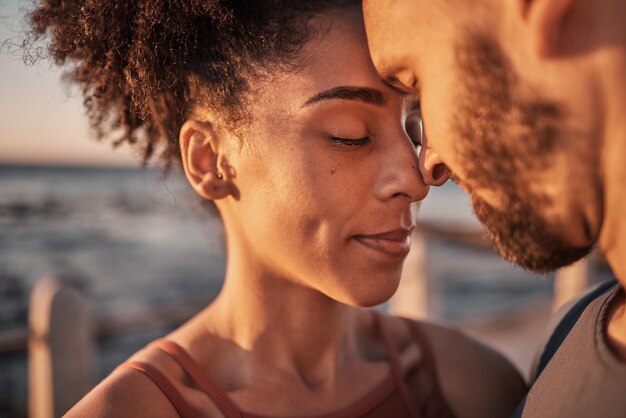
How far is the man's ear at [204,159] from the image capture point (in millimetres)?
1817

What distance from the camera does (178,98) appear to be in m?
1.89

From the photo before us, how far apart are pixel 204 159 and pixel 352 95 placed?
0.52 m

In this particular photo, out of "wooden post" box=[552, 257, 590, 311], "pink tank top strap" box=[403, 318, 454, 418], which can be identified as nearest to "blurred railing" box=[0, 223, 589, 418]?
"pink tank top strap" box=[403, 318, 454, 418]

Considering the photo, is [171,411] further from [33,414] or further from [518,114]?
[33,414]

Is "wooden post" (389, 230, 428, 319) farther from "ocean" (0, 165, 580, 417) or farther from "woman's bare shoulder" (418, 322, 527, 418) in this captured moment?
"woman's bare shoulder" (418, 322, 527, 418)

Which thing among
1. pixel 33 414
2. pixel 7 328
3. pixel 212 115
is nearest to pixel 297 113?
pixel 212 115

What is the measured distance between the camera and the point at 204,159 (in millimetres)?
1844

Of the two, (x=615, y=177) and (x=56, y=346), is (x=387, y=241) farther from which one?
(x=56, y=346)

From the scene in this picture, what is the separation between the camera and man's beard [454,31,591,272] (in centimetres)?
124

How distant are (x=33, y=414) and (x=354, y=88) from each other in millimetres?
2817

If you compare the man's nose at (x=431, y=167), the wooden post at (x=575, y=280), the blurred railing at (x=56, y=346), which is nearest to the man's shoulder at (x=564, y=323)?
the man's nose at (x=431, y=167)

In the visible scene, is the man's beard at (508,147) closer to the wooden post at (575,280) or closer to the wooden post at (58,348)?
the wooden post at (58,348)

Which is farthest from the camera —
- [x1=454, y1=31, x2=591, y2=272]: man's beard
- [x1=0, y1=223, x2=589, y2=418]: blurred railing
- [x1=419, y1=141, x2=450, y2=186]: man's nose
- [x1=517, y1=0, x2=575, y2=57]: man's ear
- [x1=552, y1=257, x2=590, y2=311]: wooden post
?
[x1=552, y1=257, x2=590, y2=311]: wooden post

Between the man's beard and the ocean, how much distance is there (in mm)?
1213
